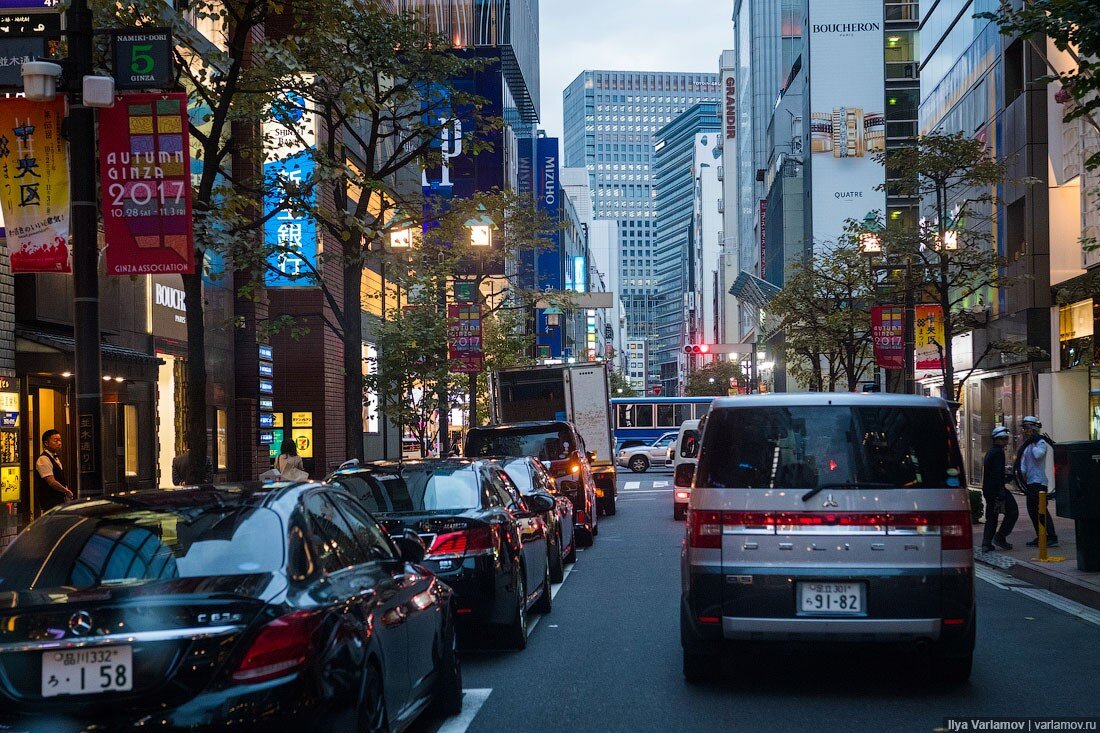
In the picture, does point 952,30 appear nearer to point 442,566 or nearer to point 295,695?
point 442,566

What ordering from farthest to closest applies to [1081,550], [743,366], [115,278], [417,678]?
[743,366]
[115,278]
[1081,550]
[417,678]

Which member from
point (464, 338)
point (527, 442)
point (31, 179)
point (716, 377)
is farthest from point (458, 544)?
point (716, 377)

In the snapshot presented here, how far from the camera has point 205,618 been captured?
15.0ft

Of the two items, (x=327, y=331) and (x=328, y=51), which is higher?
(x=328, y=51)

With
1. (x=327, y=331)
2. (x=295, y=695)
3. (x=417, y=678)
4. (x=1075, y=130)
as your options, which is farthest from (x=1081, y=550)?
(x=327, y=331)

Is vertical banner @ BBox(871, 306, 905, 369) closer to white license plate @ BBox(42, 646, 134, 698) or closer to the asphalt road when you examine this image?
the asphalt road

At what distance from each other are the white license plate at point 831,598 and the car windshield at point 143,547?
3.71 m

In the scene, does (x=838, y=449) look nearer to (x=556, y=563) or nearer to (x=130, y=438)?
(x=556, y=563)

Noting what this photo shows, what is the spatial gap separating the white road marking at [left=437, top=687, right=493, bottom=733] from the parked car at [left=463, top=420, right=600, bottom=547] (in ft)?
38.5

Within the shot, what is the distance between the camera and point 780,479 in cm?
788

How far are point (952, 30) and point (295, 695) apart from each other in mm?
41381

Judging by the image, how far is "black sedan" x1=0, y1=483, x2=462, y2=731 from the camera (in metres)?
4.48

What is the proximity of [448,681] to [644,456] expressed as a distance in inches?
1884

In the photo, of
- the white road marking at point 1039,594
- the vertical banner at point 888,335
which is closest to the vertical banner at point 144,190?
the white road marking at point 1039,594
